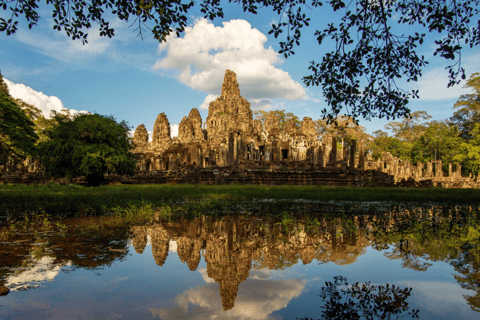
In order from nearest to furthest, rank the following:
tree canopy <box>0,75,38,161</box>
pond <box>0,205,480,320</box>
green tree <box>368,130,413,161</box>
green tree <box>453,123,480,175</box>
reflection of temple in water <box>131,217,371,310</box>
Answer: pond <box>0,205,480,320</box> < reflection of temple in water <box>131,217,371,310</box> < tree canopy <box>0,75,38,161</box> < green tree <box>453,123,480,175</box> < green tree <box>368,130,413,161</box>

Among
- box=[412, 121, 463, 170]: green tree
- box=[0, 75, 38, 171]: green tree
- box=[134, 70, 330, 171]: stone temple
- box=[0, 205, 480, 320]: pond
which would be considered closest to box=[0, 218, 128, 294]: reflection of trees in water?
box=[0, 205, 480, 320]: pond

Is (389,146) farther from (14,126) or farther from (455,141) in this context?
(14,126)

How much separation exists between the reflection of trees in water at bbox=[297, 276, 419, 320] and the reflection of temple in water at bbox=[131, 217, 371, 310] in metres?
0.75

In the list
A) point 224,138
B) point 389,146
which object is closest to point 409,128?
point 389,146

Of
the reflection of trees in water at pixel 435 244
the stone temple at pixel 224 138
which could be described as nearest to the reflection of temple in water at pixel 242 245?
the reflection of trees in water at pixel 435 244

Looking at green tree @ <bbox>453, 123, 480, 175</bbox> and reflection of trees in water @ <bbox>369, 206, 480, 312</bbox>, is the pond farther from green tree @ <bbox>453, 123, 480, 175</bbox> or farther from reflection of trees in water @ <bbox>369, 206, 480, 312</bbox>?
green tree @ <bbox>453, 123, 480, 175</bbox>

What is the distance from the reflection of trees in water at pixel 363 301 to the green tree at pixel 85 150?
18.4 metres

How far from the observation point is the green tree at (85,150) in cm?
1861

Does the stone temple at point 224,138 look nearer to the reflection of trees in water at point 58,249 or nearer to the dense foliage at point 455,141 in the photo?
the dense foliage at point 455,141

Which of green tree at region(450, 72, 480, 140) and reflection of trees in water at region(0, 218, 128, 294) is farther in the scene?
green tree at region(450, 72, 480, 140)

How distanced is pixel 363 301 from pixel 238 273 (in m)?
1.26

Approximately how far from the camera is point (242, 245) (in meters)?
4.09

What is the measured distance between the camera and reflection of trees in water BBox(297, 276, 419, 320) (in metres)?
2.12

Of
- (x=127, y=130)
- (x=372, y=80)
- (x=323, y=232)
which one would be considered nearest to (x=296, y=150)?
(x=127, y=130)
